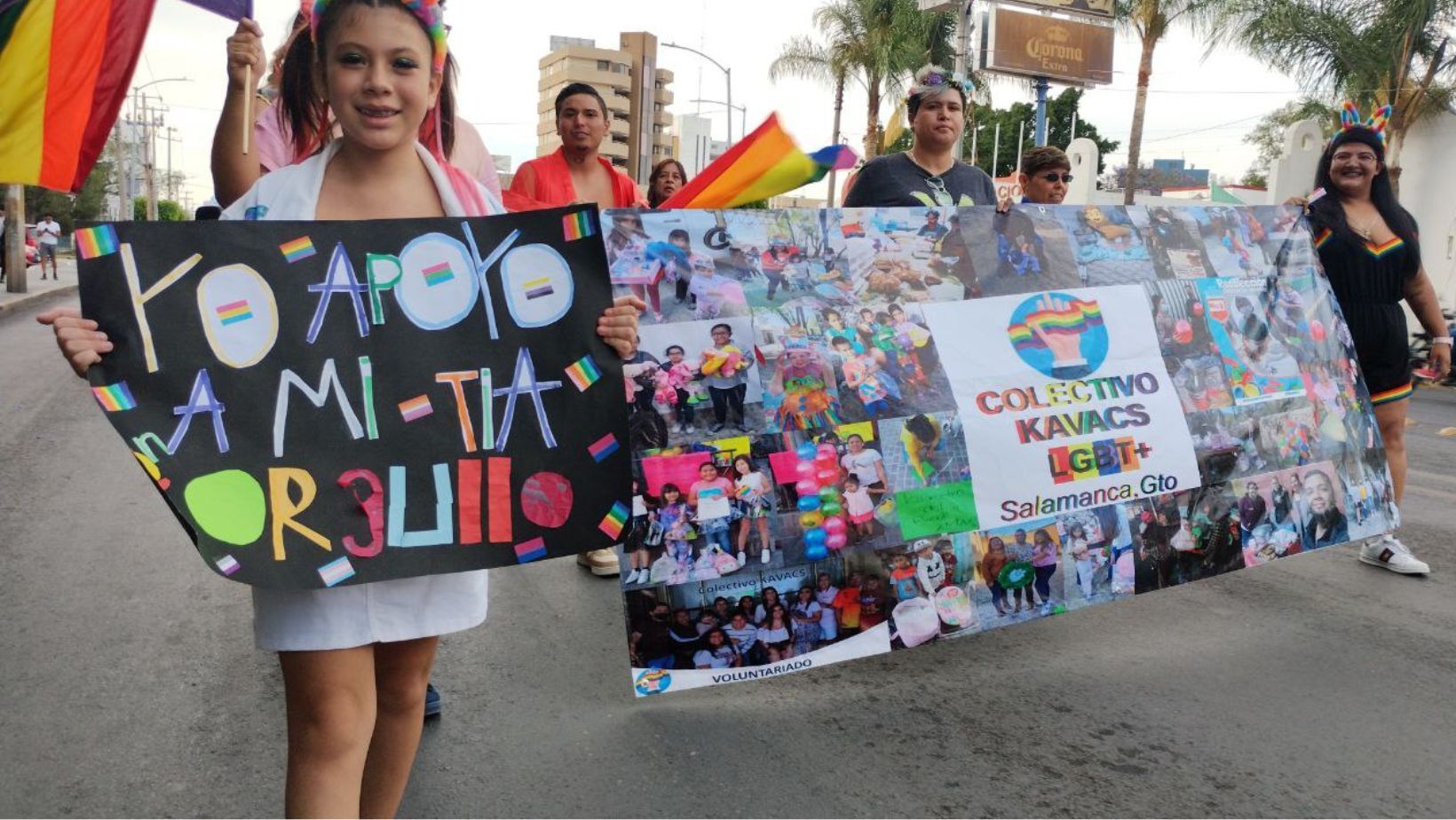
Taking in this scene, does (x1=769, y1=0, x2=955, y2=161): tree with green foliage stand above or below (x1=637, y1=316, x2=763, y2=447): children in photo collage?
above

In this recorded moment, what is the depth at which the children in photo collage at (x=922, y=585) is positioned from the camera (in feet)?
11.3

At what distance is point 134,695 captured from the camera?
3.54 m

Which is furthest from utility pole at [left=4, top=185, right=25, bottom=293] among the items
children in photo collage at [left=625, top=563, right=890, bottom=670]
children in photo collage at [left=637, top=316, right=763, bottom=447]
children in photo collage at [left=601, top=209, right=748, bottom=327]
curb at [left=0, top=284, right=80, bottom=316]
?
children in photo collage at [left=625, top=563, right=890, bottom=670]

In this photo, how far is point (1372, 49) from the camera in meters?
19.2

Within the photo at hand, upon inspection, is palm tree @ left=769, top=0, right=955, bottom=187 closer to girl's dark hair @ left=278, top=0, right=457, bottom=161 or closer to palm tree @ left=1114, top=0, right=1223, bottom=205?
palm tree @ left=1114, top=0, right=1223, bottom=205

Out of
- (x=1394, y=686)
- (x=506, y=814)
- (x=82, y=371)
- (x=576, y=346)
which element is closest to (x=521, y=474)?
(x=576, y=346)

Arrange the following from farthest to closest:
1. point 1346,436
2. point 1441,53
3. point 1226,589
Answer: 1. point 1441,53
2. point 1226,589
3. point 1346,436

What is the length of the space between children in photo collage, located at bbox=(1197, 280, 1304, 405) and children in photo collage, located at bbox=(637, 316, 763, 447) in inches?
72.3

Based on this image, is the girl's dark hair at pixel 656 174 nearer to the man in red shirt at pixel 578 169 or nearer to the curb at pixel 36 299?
the man in red shirt at pixel 578 169

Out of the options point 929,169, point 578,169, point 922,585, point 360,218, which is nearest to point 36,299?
point 578,169

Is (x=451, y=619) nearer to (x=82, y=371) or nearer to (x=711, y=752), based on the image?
(x=82, y=371)

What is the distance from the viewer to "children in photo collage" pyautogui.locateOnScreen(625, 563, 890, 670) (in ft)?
10.6

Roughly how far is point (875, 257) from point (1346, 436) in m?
2.08

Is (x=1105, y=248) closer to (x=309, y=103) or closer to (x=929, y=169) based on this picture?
(x=929, y=169)
